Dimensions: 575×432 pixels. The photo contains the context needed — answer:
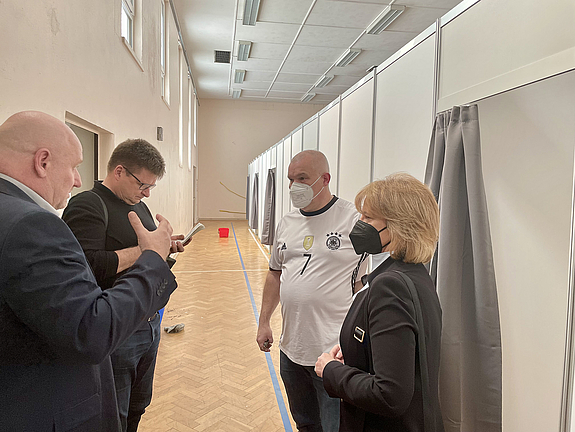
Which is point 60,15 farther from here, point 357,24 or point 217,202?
point 217,202

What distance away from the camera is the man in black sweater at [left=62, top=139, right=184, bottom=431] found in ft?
5.61

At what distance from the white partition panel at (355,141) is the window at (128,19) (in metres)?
2.70

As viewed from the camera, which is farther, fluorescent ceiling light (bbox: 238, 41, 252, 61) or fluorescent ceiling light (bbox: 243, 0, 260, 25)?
fluorescent ceiling light (bbox: 238, 41, 252, 61)

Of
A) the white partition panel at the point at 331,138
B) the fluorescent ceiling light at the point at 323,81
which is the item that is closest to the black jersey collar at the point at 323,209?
the white partition panel at the point at 331,138

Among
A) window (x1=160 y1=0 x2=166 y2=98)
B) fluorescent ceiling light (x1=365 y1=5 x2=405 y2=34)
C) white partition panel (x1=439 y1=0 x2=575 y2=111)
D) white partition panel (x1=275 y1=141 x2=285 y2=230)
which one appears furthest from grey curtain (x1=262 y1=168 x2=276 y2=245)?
white partition panel (x1=439 y1=0 x2=575 y2=111)

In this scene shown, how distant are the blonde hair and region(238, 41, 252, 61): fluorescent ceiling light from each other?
32.2 ft

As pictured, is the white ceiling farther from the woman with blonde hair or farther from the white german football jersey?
the woman with blonde hair

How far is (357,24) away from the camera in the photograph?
865 centimetres

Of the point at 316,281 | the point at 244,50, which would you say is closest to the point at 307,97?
the point at 244,50

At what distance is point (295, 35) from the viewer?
934 cm

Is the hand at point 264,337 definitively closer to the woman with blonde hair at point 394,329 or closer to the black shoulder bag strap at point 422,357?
the woman with blonde hair at point 394,329

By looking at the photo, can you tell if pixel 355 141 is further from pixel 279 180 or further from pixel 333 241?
pixel 279 180

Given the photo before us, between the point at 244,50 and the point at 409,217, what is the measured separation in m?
10.4

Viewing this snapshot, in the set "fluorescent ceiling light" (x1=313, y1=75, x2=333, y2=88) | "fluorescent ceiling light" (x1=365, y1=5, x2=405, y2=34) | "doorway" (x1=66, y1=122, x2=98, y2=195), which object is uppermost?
"fluorescent ceiling light" (x1=365, y1=5, x2=405, y2=34)
